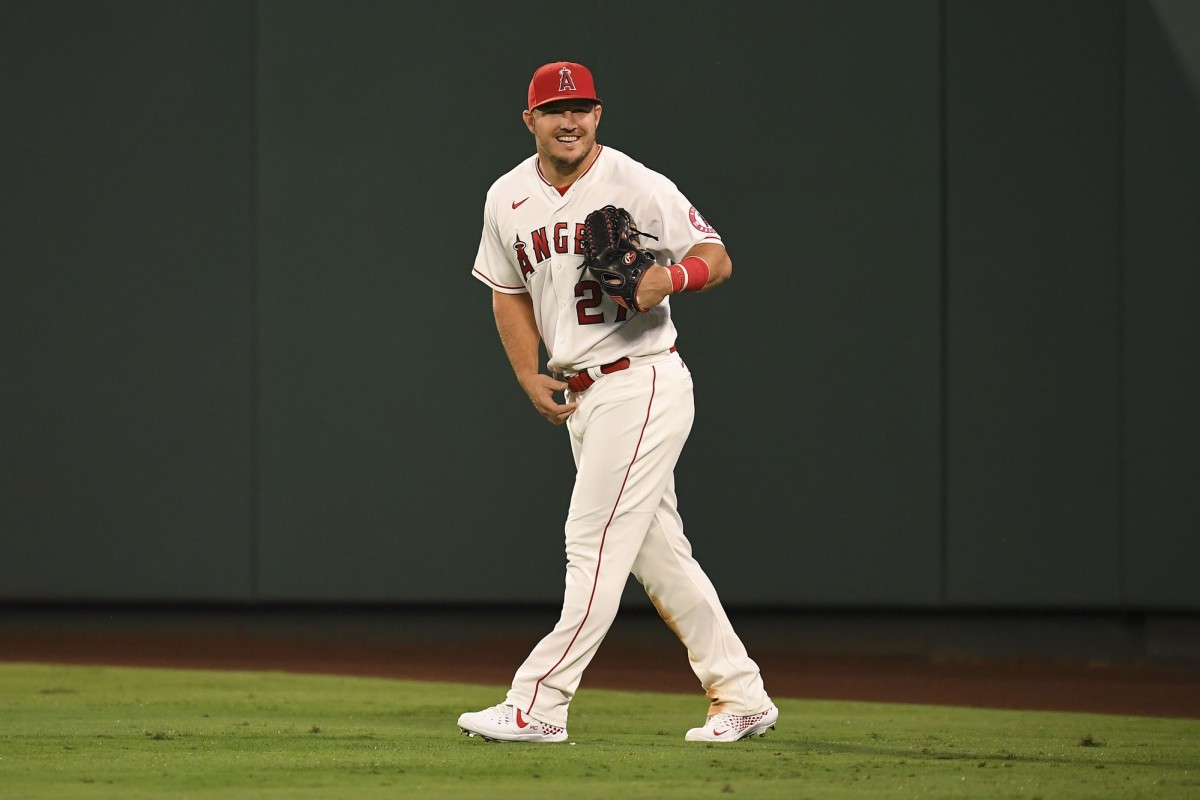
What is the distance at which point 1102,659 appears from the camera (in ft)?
22.2

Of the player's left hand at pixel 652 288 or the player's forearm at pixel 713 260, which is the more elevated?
the player's forearm at pixel 713 260

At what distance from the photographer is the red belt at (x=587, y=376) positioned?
3996 millimetres

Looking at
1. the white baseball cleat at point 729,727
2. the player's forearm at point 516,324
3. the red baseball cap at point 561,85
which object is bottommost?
the white baseball cleat at point 729,727

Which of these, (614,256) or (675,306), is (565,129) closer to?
(614,256)

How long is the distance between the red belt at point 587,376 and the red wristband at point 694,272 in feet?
0.89

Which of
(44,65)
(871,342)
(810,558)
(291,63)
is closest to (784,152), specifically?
(871,342)

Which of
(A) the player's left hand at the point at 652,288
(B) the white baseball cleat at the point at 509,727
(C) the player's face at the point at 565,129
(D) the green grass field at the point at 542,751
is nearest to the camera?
(D) the green grass field at the point at 542,751

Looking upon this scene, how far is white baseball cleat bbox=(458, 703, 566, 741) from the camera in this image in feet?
12.7

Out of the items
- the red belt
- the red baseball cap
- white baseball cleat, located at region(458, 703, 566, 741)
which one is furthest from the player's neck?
white baseball cleat, located at region(458, 703, 566, 741)

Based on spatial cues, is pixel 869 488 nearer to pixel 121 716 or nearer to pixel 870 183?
pixel 870 183

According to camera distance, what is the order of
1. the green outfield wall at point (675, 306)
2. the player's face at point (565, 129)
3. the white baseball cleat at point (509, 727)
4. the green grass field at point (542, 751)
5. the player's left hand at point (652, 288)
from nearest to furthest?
the green grass field at point (542, 751)
the player's left hand at point (652, 288)
the white baseball cleat at point (509, 727)
the player's face at point (565, 129)
the green outfield wall at point (675, 306)

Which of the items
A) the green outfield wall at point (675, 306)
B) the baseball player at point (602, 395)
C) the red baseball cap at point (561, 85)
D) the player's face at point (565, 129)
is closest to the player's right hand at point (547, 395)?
A: the baseball player at point (602, 395)

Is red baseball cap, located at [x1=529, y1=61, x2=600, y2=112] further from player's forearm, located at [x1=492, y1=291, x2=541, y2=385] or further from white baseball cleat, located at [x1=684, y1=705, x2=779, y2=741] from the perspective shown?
white baseball cleat, located at [x1=684, y1=705, x2=779, y2=741]

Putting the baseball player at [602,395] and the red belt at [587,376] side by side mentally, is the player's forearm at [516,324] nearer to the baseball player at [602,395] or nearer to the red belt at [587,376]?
the baseball player at [602,395]
